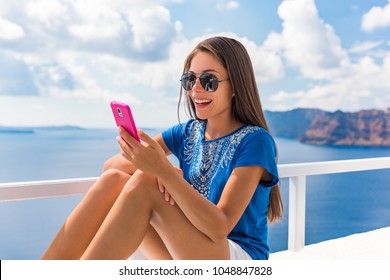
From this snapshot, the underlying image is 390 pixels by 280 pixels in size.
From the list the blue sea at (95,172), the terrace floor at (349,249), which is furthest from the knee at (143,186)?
the blue sea at (95,172)

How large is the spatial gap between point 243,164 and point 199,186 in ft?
0.97

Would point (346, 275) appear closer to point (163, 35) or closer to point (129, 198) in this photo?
point (129, 198)

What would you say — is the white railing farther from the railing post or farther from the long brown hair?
the long brown hair

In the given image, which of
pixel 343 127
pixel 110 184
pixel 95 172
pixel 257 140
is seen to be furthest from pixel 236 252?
pixel 343 127

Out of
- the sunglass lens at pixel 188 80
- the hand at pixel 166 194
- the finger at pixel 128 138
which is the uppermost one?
the sunglass lens at pixel 188 80

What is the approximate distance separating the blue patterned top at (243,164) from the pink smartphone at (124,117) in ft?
1.43

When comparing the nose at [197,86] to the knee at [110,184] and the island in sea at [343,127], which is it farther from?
the island in sea at [343,127]

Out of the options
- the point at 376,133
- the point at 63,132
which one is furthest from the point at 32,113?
the point at 376,133

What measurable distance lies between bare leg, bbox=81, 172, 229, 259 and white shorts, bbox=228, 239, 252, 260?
0.20 feet

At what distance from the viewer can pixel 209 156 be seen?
Answer: 1972 mm

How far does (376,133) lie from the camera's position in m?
10.3

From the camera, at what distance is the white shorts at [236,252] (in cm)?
171

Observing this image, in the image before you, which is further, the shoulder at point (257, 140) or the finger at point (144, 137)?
the shoulder at point (257, 140)

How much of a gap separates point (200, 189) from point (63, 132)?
446 inches
